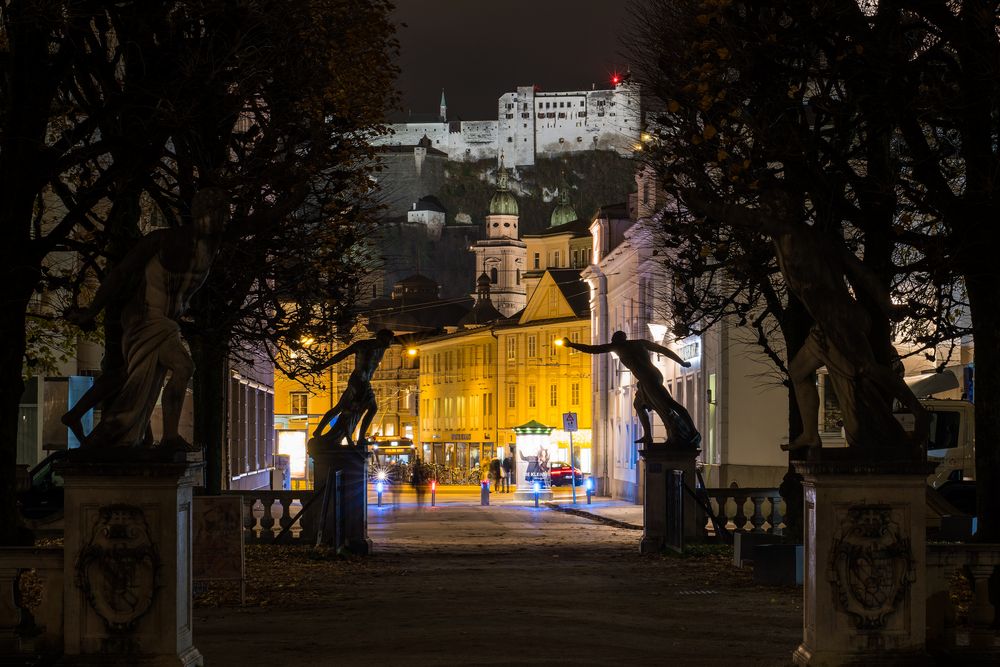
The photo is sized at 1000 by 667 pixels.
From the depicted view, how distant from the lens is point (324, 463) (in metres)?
25.2

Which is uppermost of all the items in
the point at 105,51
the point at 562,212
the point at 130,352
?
the point at 562,212

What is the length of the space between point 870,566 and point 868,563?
2 cm

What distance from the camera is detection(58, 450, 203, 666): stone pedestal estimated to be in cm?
1080

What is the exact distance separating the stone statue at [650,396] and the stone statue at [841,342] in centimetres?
1338

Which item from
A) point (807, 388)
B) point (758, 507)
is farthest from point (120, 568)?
point (758, 507)

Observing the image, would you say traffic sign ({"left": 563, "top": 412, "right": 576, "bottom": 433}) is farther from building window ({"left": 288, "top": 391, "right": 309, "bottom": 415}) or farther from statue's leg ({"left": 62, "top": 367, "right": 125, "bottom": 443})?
building window ({"left": 288, "top": 391, "right": 309, "bottom": 415})

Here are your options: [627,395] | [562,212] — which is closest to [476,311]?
[562,212]

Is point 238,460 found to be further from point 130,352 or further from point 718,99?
point 130,352

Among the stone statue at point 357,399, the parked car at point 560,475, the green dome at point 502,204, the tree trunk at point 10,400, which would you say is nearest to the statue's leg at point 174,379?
the tree trunk at point 10,400

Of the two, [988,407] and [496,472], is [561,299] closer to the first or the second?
[496,472]

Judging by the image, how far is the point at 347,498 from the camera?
24391 millimetres

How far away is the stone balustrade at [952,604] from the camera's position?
11.1 metres

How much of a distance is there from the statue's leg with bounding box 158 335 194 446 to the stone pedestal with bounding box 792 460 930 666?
162 inches

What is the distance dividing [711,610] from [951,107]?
204 inches
